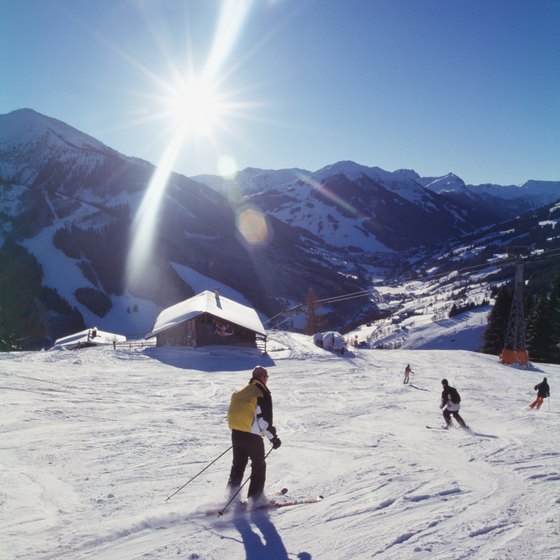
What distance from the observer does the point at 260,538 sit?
5.05 meters

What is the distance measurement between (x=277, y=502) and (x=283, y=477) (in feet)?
3.92

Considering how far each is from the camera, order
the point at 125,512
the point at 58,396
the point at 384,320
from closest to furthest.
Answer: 1. the point at 125,512
2. the point at 58,396
3. the point at 384,320

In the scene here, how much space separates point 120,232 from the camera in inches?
4934

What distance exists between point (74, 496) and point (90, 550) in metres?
1.83

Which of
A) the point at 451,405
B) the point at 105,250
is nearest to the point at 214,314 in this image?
the point at 451,405

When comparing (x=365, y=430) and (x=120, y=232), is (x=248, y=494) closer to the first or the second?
(x=365, y=430)

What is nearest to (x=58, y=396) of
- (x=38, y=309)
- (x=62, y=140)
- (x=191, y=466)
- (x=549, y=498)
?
(x=191, y=466)

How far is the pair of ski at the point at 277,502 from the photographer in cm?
589

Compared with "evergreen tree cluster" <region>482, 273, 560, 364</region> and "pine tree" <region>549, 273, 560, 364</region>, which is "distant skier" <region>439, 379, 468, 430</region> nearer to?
"evergreen tree cluster" <region>482, 273, 560, 364</region>

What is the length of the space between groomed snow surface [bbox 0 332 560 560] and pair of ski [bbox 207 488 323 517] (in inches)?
4.8

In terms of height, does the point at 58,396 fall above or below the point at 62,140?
below

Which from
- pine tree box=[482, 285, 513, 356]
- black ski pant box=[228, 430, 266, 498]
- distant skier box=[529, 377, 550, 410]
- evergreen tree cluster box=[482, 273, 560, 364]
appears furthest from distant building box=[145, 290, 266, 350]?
evergreen tree cluster box=[482, 273, 560, 364]

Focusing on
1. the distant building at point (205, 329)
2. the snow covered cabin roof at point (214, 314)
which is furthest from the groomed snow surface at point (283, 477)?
the distant building at point (205, 329)

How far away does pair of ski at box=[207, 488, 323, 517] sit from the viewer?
232 inches
